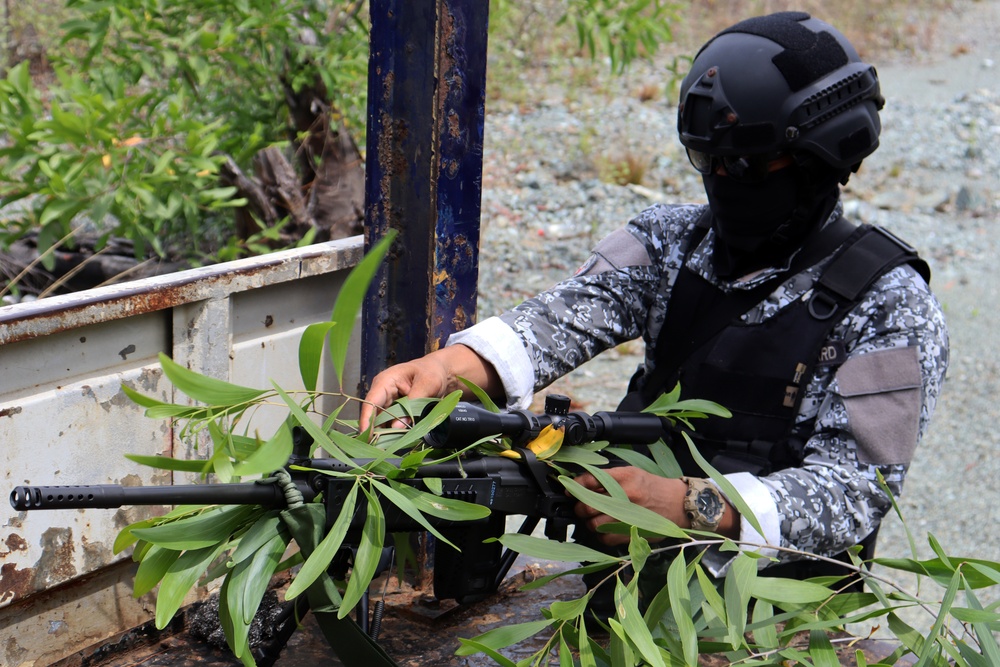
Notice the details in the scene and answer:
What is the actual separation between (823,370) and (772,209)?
370mm

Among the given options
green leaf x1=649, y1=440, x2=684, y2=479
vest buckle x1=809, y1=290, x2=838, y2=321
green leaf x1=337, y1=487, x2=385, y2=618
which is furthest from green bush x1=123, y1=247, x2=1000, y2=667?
vest buckle x1=809, y1=290, x2=838, y2=321

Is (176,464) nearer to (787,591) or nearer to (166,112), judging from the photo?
(787,591)

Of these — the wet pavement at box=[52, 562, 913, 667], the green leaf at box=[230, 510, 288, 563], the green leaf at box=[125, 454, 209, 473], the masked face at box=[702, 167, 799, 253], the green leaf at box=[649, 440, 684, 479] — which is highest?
the masked face at box=[702, 167, 799, 253]

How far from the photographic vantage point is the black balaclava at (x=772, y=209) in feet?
7.23

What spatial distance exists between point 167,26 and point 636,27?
5.73 feet

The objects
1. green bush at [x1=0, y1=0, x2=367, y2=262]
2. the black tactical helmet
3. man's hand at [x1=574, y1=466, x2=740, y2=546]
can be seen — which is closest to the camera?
man's hand at [x1=574, y1=466, x2=740, y2=546]

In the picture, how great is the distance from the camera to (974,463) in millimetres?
5215

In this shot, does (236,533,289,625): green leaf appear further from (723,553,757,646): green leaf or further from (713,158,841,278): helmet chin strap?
(713,158,841,278): helmet chin strap

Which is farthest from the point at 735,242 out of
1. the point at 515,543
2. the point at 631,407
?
the point at 515,543

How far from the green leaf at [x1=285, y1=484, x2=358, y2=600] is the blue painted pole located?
872 millimetres

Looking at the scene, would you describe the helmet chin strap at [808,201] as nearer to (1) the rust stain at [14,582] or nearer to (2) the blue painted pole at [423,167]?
(2) the blue painted pole at [423,167]

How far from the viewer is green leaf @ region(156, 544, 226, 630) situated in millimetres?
1389

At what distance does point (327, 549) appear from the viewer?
4.67 ft

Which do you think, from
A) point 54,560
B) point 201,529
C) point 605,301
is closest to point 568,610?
point 201,529
